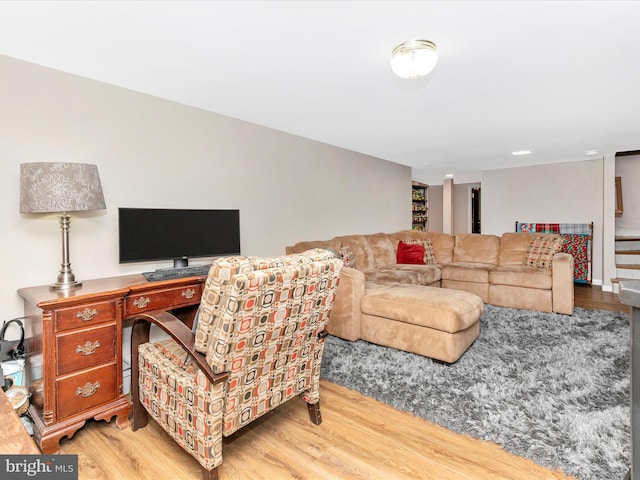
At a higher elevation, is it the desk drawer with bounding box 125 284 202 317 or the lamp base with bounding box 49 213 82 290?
the lamp base with bounding box 49 213 82 290

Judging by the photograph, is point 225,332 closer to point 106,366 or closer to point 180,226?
point 106,366

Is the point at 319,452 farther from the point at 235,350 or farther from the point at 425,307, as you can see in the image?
the point at 425,307

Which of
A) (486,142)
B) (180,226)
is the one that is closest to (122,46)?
(180,226)

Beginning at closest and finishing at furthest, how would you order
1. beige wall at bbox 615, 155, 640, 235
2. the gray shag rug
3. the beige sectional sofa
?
the gray shag rug
the beige sectional sofa
beige wall at bbox 615, 155, 640, 235

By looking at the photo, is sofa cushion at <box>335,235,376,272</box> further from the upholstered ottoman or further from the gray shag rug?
the gray shag rug

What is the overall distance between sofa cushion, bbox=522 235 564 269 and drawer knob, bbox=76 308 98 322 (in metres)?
4.86

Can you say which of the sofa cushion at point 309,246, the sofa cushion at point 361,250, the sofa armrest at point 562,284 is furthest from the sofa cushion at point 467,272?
the sofa cushion at point 309,246

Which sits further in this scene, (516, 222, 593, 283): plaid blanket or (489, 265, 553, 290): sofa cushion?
(516, 222, 593, 283): plaid blanket

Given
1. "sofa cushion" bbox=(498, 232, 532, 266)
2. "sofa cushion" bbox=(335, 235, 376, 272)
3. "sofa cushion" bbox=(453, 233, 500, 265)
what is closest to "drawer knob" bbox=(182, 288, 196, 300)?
"sofa cushion" bbox=(335, 235, 376, 272)

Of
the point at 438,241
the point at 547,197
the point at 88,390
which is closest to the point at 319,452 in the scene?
the point at 88,390

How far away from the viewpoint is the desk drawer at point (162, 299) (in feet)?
6.89

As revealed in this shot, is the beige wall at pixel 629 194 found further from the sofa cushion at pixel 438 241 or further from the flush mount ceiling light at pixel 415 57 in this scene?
the flush mount ceiling light at pixel 415 57

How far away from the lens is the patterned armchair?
4.50 ft

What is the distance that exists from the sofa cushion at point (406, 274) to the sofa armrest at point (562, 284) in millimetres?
1376
